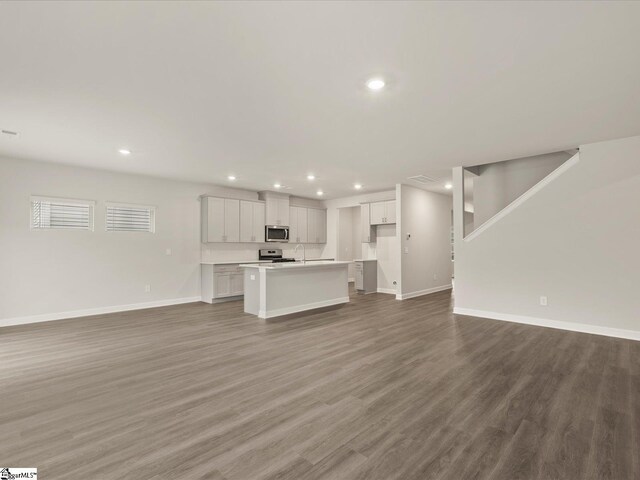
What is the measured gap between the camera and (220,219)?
760 centimetres

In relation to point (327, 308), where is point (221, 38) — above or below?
above

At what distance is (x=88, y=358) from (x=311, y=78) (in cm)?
387

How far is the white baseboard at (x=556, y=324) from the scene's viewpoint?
4.28 meters

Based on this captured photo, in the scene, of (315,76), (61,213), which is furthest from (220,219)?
(315,76)

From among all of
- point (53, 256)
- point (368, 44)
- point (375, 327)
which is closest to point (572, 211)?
point (375, 327)

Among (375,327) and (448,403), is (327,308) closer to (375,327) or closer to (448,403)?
(375,327)

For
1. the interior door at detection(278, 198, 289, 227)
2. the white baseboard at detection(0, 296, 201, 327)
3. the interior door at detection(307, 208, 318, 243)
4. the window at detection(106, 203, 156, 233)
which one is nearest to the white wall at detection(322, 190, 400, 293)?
the interior door at detection(307, 208, 318, 243)

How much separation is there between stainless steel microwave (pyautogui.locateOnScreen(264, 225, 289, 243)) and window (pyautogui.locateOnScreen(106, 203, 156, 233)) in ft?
9.04

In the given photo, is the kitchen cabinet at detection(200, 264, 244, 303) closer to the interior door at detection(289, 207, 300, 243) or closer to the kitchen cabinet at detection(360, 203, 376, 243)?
the interior door at detection(289, 207, 300, 243)

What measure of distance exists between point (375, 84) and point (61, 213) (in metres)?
5.99

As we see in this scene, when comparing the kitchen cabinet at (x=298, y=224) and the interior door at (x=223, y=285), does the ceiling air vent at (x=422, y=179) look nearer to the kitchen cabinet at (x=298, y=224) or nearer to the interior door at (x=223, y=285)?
the kitchen cabinet at (x=298, y=224)

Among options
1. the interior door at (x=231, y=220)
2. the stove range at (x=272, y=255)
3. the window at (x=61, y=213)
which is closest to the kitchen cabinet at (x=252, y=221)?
the interior door at (x=231, y=220)

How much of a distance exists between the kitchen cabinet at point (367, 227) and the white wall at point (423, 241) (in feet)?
4.30

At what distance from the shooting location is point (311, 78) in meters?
2.75
